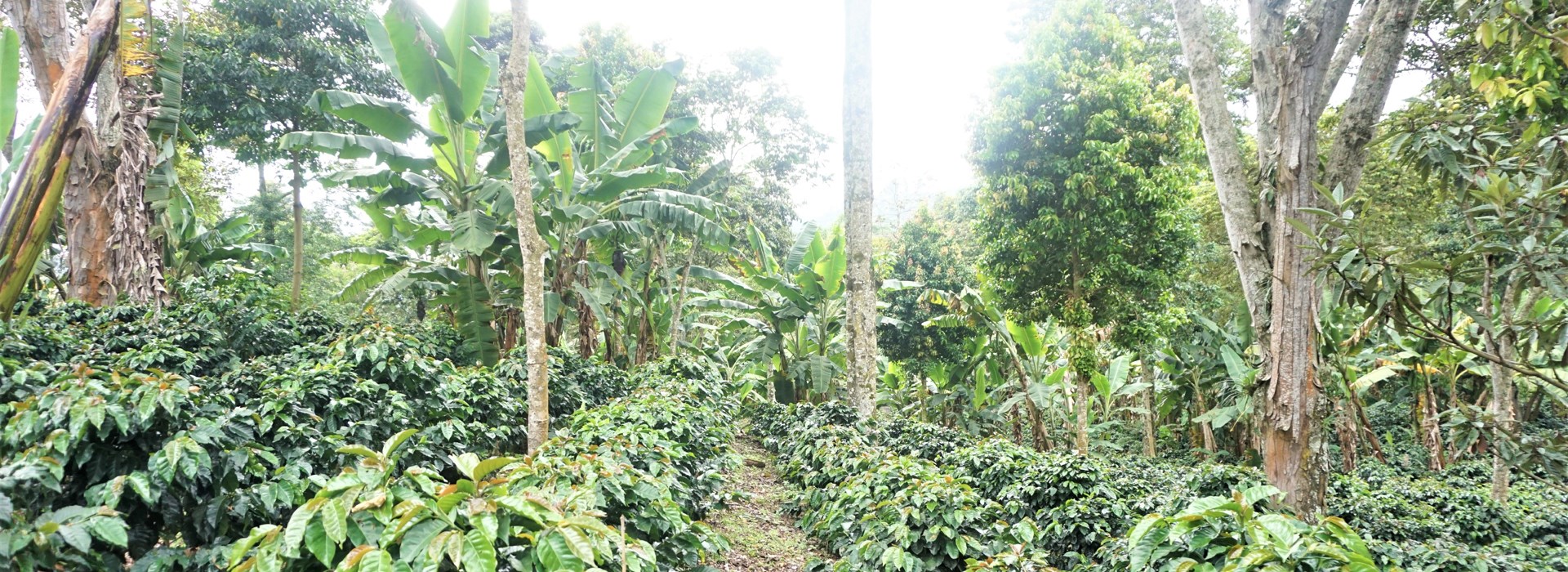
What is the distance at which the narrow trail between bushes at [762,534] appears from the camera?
14.9 ft

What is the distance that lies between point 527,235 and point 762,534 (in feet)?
8.60

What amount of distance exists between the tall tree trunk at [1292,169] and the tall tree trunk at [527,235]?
12.7 feet

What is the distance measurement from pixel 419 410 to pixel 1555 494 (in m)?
10.5

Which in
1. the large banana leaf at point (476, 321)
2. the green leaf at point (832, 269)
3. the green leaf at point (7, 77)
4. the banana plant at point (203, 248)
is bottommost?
the large banana leaf at point (476, 321)

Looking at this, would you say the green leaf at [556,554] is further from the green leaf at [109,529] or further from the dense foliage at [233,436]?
the green leaf at [109,529]

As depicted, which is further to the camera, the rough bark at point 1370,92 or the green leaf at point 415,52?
the green leaf at point 415,52

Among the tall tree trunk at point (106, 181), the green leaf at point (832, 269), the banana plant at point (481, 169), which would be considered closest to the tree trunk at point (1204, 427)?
the green leaf at point (832, 269)

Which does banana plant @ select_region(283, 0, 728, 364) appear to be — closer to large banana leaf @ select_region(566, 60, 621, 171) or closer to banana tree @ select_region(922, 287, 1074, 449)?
large banana leaf @ select_region(566, 60, 621, 171)

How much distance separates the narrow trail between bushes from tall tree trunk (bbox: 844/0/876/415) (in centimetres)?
160

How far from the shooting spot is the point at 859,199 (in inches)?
311

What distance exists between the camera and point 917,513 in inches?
136

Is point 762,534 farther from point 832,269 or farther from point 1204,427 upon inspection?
point 1204,427

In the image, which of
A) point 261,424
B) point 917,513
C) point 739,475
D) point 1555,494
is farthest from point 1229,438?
point 261,424

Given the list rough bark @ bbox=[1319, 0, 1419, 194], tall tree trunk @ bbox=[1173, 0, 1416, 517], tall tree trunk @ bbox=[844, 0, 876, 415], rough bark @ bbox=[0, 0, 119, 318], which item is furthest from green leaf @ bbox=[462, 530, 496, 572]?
tall tree trunk @ bbox=[844, 0, 876, 415]
